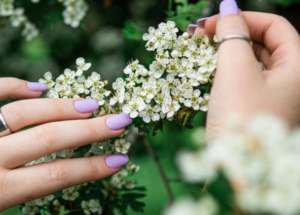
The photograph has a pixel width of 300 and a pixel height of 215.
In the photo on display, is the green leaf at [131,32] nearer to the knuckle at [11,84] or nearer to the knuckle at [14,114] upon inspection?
the knuckle at [11,84]

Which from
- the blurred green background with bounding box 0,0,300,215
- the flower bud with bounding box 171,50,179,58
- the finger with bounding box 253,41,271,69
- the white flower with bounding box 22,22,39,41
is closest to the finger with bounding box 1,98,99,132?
the flower bud with bounding box 171,50,179,58

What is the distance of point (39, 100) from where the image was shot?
5.02ft

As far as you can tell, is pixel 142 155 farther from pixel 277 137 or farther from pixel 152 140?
pixel 277 137

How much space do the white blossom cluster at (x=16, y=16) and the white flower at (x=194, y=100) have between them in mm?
2149

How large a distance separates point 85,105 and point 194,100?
61 centimetres

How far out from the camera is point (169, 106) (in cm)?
147

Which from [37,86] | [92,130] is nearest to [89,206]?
[92,130]

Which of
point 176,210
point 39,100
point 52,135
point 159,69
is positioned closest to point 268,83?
point 159,69

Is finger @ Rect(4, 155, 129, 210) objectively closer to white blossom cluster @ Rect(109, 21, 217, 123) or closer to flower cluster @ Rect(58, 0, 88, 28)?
white blossom cluster @ Rect(109, 21, 217, 123)

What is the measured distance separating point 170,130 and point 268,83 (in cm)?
210

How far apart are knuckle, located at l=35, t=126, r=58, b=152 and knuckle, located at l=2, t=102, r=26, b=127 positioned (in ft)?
0.52

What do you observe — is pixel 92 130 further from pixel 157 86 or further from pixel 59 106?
pixel 157 86

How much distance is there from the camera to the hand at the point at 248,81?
121 centimetres

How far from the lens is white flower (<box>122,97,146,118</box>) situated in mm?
1437
